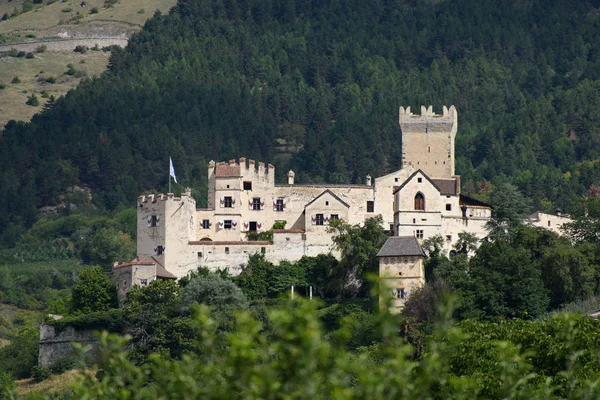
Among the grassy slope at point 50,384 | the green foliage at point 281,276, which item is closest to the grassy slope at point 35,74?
the grassy slope at point 50,384

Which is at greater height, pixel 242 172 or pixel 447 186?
pixel 242 172

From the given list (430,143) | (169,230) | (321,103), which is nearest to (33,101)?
(321,103)

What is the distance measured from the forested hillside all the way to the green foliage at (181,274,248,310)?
167 ft

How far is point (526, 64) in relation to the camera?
186m

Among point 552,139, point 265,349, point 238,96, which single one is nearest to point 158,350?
point 265,349

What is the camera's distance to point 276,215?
8188 centimetres

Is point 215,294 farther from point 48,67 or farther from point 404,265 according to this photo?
point 48,67

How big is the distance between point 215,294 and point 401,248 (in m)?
9.06

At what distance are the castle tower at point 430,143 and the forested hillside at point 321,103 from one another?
3761 centimetres

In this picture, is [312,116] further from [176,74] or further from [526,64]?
[526,64]

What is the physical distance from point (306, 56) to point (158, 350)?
382 ft

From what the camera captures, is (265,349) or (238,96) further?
(238,96)

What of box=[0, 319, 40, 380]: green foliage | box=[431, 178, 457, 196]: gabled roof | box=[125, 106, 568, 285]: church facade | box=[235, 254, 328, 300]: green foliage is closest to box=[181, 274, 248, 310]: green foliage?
box=[235, 254, 328, 300]: green foliage

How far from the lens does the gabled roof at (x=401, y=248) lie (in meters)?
76.0
